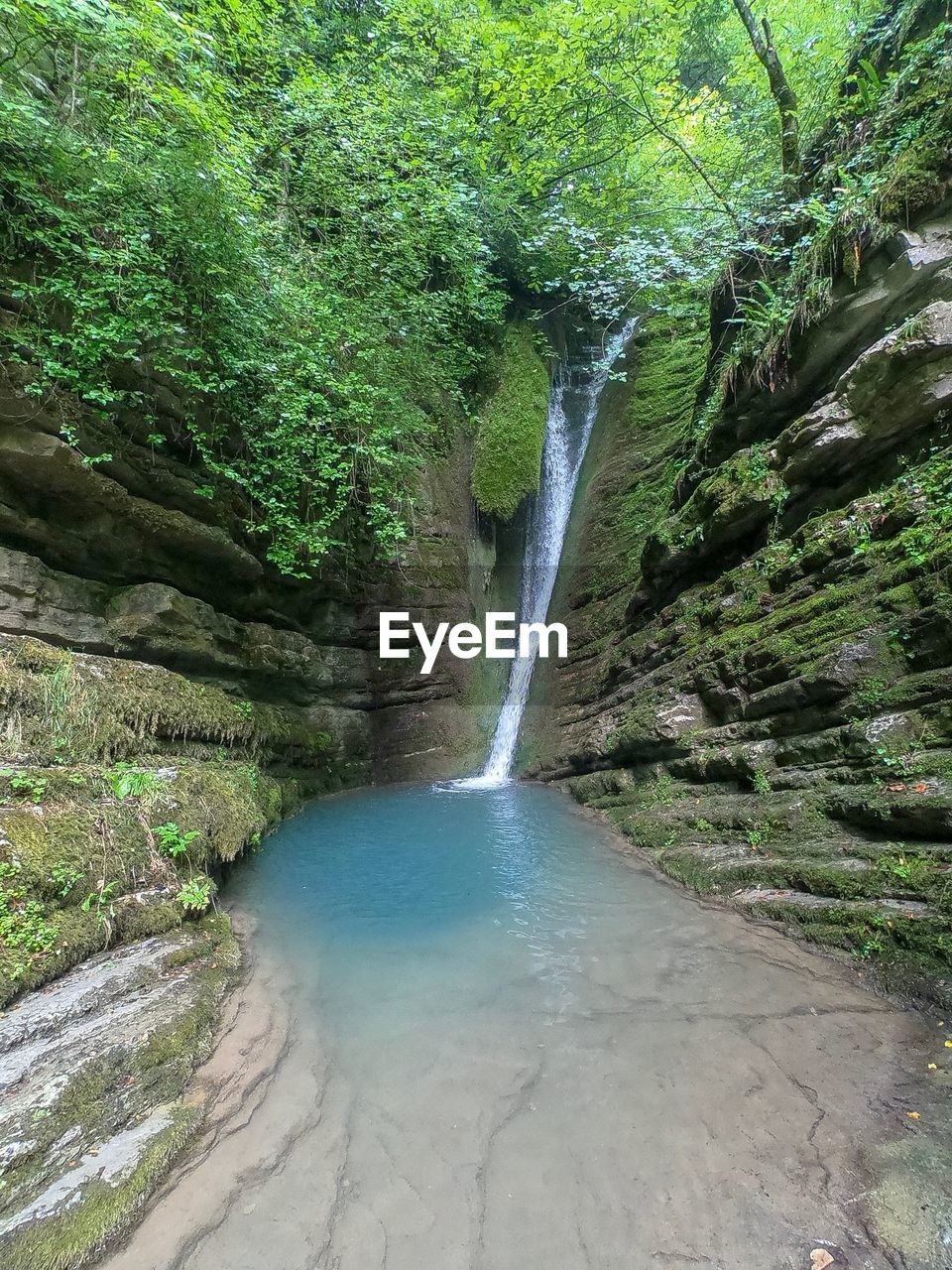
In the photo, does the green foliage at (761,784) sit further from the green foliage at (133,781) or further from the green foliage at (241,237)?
the green foliage at (241,237)

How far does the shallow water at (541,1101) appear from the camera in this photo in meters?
1.88

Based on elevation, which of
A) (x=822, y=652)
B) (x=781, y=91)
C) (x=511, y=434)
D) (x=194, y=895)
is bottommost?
(x=194, y=895)

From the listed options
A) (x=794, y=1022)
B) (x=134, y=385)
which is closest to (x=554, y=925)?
(x=794, y=1022)

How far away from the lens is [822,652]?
Answer: 490cm

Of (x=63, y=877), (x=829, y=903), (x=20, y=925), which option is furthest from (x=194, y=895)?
(x=829, y=903)

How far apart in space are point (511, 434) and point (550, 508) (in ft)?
7.45

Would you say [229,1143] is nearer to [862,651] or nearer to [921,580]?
[862,651]

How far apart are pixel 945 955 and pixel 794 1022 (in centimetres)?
92

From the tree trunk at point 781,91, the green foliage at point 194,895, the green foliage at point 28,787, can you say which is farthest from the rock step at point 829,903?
the tree trunk at point 781,91

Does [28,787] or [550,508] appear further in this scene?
[550,508]

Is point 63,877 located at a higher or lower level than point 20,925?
higher

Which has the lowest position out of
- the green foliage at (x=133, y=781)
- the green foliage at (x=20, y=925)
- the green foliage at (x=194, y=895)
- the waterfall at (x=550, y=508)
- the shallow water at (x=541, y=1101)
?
the shallow water at (x=541, y=1101)

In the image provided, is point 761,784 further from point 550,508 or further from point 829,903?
point 550,508

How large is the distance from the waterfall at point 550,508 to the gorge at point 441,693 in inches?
13.9
